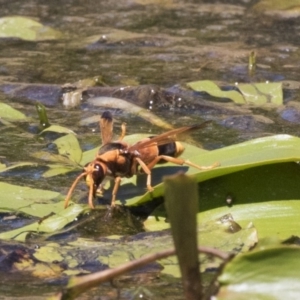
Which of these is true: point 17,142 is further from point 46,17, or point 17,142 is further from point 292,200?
point 46,17

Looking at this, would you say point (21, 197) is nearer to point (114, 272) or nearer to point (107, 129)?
point (107, 129)

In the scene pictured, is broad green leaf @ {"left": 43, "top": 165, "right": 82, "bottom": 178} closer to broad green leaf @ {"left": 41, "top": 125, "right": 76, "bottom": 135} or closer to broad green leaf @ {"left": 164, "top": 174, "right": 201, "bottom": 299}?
broad green leaf @ {"left": 41, "top": 125, "right": 76, "bottom": 135}

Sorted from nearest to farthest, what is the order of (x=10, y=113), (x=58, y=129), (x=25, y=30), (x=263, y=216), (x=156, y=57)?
1. (x=263, y=216)
2. (x=58, y=129)
3. (x=10, y=113)
4. (x=156, y=57)
5. (x=25, y=30)

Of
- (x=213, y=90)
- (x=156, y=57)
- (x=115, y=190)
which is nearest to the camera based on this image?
(x=115, y=190)

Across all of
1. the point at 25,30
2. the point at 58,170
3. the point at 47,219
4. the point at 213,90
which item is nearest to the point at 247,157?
the point at 47,219

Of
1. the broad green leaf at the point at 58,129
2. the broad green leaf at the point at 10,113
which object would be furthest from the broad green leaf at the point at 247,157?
the broad green leaf at the point at 10,113

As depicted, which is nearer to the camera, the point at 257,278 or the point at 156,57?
the point at 257,278

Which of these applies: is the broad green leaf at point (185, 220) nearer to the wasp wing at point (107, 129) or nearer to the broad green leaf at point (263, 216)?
the broad green leaf at point (263, 216)
